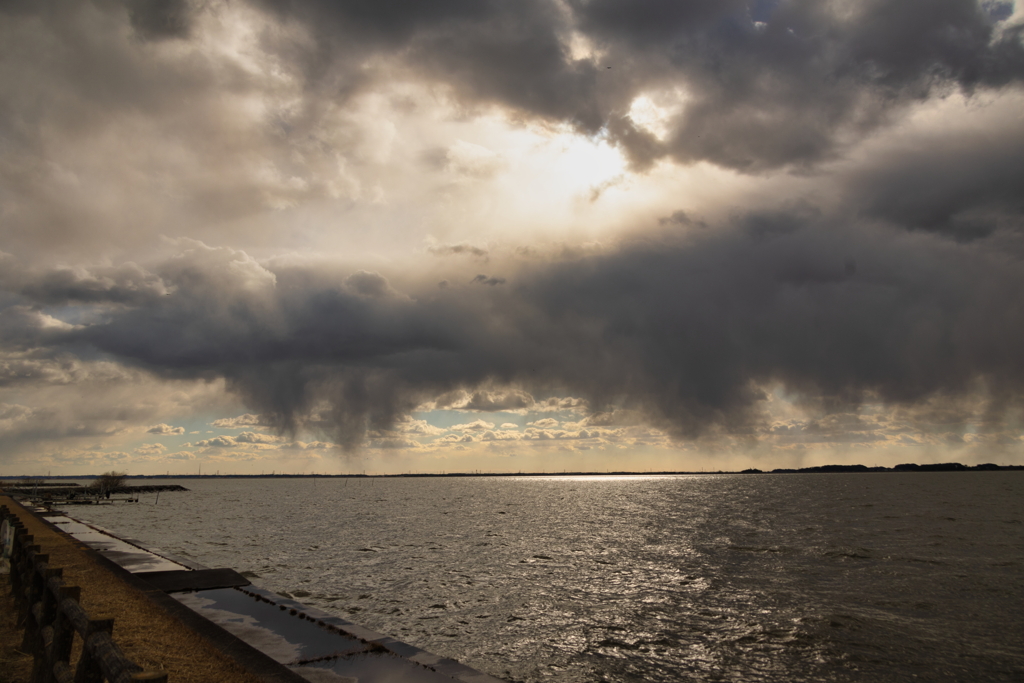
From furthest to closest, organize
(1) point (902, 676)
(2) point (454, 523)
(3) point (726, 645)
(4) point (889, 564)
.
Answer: (2) point (454, 523)
(4) point (889, 564)
(3) point (726, 645)
(1) point (902, 676)

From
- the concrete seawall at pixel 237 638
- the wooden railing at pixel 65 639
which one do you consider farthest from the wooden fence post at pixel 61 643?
the concrete seawall at pixel 237 638

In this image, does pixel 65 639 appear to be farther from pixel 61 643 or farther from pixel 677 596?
pixel 677 596

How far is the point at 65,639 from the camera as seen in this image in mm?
9055

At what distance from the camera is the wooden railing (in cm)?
692

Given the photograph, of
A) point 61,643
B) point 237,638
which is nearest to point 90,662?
point 61,643

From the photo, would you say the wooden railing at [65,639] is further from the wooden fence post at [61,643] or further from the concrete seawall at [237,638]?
the concrete seawall at [237,638]

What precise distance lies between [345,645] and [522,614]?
1024 centimetres

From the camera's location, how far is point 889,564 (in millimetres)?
38750

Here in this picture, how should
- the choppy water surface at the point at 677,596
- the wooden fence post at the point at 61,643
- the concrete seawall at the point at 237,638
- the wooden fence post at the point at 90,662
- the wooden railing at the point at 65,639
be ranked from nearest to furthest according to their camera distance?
the wooden railing at the point at 65,639 < the wooden fence post at the point at 90,662 < the wooden fence post at the point at 61,643 < the concrete seawall at the point at 237,638 < the choppy water surface at the point at 677,596

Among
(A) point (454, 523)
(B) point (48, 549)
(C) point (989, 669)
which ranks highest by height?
(B) point (48, 549)

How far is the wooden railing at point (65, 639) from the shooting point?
692cm

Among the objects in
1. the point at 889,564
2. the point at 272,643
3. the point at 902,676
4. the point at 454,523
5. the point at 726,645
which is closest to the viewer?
the point at 272,643

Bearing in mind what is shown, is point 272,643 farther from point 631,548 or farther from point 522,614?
point 631,548

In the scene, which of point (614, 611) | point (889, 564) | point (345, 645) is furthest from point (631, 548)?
point (345, 645)
